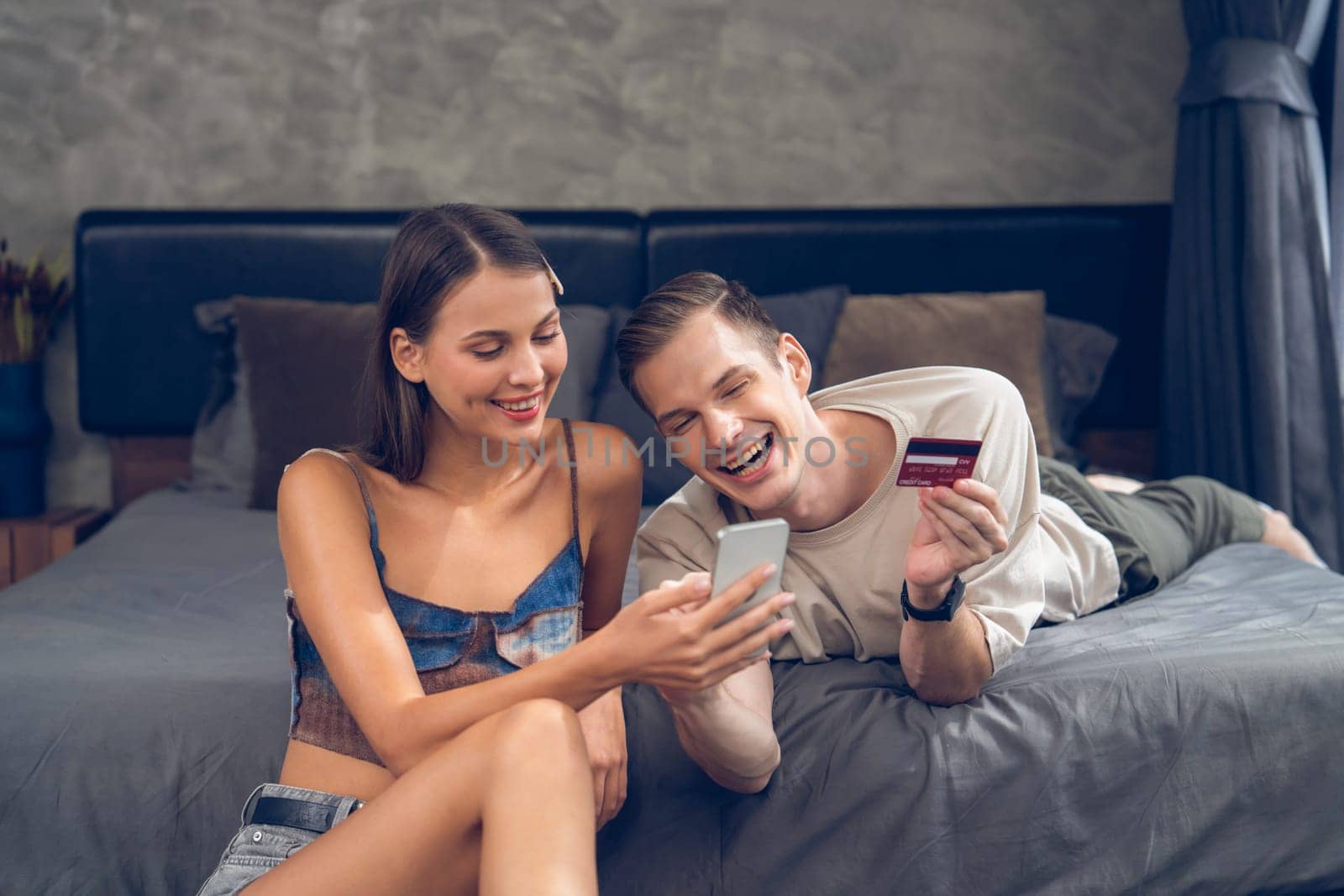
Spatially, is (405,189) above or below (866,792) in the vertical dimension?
above

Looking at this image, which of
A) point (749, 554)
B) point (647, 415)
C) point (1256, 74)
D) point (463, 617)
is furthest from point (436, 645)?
point (1256, 74)

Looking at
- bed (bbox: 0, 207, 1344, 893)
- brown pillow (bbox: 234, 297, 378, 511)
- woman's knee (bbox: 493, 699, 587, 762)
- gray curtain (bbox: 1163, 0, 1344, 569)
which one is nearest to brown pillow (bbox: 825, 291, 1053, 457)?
gray curtain (bbox: 1163, 0, 1344, 569)

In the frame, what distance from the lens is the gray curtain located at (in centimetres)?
262

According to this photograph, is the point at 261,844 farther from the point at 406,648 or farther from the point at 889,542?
the point at 889,542

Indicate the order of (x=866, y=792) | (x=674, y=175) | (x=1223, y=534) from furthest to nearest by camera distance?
1. (x=674, y=175)
2. (x=1223, y=534)
3. (x=866, y=792)

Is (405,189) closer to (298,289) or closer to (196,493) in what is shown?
(298,289)

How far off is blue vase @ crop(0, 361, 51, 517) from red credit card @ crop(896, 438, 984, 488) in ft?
8.33

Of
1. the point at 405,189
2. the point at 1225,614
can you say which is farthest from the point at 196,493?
the point at 1225,614

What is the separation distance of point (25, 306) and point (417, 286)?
2.04 metres

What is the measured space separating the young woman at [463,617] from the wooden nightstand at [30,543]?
69.5 inches

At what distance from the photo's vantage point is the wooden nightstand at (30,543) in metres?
2.84

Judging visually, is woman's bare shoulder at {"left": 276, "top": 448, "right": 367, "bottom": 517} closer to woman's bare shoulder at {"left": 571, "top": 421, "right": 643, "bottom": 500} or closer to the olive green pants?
woman's bare shoulder at {"left": 571, "top": 421, "right": 643, "bottom": 500}

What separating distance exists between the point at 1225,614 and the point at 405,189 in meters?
2.34

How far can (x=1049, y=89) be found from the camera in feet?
10.6
